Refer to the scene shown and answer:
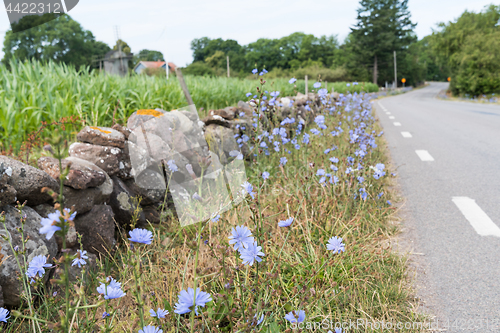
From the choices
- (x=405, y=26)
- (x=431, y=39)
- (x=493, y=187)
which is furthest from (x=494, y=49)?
(x=405, y=26)

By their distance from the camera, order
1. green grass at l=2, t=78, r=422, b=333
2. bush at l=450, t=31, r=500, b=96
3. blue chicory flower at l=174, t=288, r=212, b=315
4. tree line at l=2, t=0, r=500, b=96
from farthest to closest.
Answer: tree line at l=2, t=0, r=500, b=96 → bush at l=450, t=31, r=500, b=96 → green grass at l=2, t=78, r=422, b=333 → blue chicory flower at l=174, t=288, r=212, b=315

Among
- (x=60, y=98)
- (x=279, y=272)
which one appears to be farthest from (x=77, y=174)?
(x=60, y=98)

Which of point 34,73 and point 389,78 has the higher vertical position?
point 389,78

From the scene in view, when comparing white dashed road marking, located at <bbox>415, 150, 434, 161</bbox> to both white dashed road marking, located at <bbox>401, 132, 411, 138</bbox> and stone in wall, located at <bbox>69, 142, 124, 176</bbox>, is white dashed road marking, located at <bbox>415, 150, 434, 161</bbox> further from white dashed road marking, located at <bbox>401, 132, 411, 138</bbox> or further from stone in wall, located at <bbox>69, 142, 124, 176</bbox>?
stone in wall, located at <bbox>69, 142, 124, 176</bbox>

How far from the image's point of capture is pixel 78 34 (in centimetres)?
4919

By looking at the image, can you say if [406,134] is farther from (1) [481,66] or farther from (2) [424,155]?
(1) [481,66]

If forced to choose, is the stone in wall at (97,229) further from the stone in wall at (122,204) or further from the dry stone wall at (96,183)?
the stone in wall at (122,204)

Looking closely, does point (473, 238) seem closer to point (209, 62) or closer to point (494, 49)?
point (494, 49)

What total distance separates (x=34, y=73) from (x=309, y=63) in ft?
188

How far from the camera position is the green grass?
1.44 m

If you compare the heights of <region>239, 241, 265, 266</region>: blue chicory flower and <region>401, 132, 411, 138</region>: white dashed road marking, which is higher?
<region>239, 241, 265, 266</region>: blue chicory flower

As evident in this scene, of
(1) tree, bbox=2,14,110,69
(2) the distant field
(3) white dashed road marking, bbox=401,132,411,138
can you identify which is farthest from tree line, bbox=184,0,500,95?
(1) tree, bbox=2,14,110,69

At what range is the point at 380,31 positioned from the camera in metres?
49.4

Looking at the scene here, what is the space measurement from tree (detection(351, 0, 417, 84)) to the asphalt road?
161 feet
